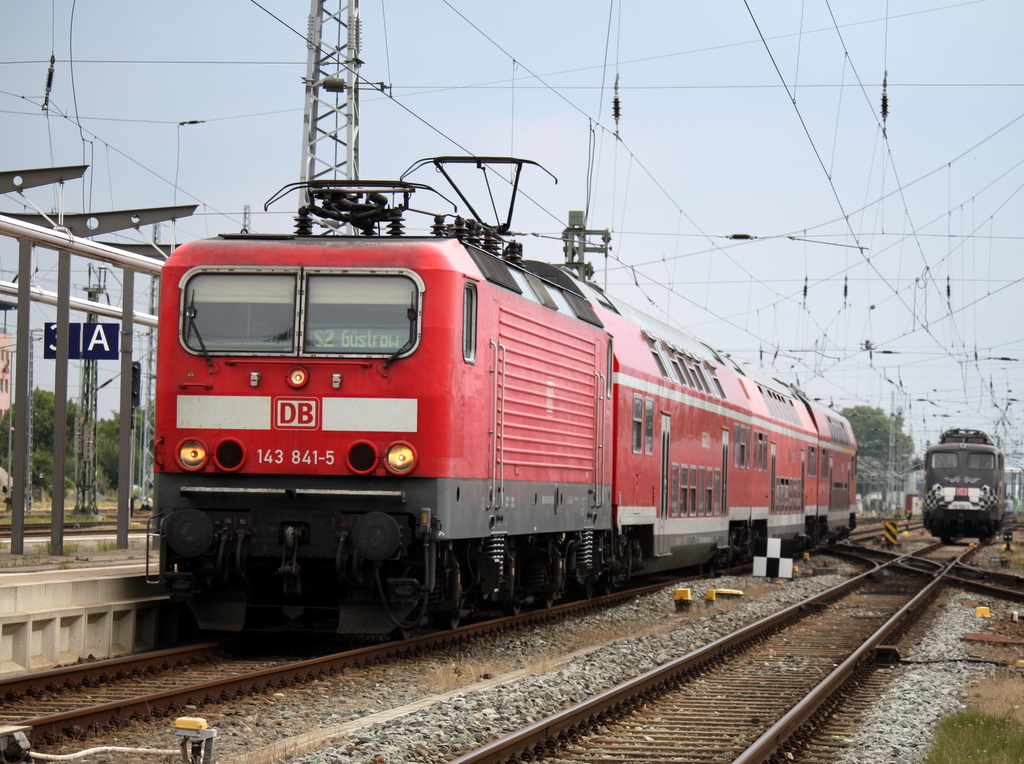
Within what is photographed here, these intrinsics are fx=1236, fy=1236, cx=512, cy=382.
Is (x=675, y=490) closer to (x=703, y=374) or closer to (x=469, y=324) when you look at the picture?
(x=703, y=374)

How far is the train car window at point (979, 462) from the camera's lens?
4350cm

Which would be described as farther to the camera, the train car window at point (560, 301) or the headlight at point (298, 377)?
the train car window at point (560, 301)

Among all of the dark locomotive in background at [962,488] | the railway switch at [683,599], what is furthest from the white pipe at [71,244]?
the dark locomotive in background at [962,488]

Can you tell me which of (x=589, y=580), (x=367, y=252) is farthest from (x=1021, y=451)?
(x=367, y=252)

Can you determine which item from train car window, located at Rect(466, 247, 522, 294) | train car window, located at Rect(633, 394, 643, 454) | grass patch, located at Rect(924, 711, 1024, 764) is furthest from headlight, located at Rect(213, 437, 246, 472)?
train car window, located at Rect(633, 394, 643, 454)

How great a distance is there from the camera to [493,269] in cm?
1176

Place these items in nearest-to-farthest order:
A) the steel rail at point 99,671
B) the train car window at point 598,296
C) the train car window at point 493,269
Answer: the steel rail at point 99,671 < the train car window at point 493,269 < the train car window at point 598,296

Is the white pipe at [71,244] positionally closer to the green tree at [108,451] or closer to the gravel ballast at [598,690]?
the gravel ballast at [598,690]

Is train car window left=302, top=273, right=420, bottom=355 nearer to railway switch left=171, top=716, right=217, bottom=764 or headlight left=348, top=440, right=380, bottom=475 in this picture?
headlight left=348, top=440, right=380, bottom=475

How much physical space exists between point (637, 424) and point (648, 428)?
61 centimetres

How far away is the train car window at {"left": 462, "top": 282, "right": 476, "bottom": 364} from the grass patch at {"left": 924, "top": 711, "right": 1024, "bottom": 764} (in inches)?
191

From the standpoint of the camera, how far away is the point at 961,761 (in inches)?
294

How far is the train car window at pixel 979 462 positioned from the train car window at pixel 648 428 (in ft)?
97.0

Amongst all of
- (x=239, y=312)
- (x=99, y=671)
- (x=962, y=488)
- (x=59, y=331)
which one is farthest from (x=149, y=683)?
(x=962, y=488)
